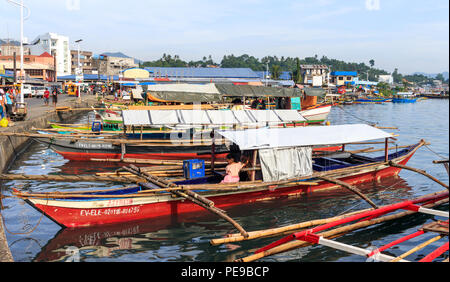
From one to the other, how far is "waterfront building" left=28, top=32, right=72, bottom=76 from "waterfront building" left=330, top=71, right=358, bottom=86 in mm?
73775

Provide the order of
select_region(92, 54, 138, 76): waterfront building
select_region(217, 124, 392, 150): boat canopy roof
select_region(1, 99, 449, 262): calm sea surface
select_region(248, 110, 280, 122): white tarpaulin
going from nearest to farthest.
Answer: select_region(1, 99, 449, 262): calm sea surface → select_region(217, 124, 392, 150): boat canopy roof → select_region(248, 110, 280, 122): white tarpaulin → select_region(92, 54, 138, 76): waterfront building

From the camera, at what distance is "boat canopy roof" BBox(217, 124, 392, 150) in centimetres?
1311

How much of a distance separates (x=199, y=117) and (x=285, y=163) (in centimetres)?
699

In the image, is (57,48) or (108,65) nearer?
(57,48)

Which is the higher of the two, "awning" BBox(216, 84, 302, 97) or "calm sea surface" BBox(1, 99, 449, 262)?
"awning" BBox(216, 84, 302, 97)

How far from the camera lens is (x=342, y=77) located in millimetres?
118375

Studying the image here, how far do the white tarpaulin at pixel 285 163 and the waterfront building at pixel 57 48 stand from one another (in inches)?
3807

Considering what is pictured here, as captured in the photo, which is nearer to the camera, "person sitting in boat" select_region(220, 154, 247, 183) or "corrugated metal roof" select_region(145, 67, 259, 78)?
"person sitting in boat" select_region(220, 154, 247, 183)

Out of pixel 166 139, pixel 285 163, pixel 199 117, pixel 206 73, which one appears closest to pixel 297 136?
pixel 285 163

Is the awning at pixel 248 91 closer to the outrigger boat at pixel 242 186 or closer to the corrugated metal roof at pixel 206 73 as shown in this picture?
the outrigger boat at pixel 242 186

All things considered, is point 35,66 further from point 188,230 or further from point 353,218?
point 353,218

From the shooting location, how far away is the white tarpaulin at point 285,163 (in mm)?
12969

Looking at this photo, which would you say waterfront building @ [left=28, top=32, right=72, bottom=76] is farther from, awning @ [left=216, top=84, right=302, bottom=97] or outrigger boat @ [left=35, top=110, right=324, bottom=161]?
outrigger boat @ [left=35, top=110, right=324, bottom=161]

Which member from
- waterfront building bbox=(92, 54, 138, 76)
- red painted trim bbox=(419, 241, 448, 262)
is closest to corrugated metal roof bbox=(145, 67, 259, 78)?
waterfront building bbox=(92, 54, 138, 76)
